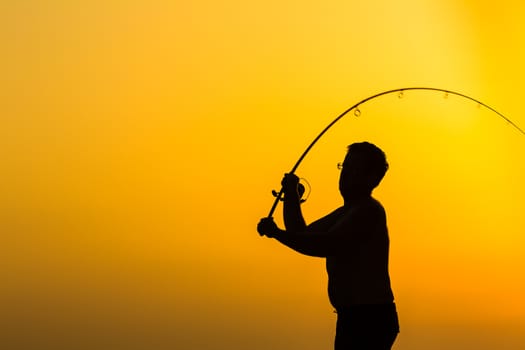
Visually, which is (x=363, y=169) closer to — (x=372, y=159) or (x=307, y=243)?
(x=372, y=159)

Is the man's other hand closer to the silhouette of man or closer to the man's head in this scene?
the silhouette of man

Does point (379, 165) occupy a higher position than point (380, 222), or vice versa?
point (379, 165)

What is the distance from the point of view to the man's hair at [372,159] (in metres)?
5.30

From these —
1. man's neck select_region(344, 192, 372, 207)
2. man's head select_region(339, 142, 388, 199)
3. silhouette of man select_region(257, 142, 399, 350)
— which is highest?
man's head select_region(339, 142, 388, 199)

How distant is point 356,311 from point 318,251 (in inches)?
16.9

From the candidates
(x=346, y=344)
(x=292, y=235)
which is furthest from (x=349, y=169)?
(x=346, y=344)

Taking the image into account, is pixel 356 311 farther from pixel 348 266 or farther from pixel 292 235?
pixel 292 235

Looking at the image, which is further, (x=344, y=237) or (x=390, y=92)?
(x=390, y=92)

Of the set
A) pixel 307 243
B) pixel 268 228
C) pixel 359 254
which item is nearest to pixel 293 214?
pixel 268 228

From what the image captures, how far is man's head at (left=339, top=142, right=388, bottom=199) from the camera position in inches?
209

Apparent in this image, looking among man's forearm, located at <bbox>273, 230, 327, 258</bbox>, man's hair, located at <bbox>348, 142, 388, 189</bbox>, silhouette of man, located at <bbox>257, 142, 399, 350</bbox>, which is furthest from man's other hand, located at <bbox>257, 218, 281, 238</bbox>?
man's hair, located at <bbox>348, 142, 388, 189</bbox>

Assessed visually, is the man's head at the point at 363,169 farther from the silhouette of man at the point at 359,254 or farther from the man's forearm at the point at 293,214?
the man's forearm at the point at 293,214

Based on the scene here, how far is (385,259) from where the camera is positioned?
5277 mm

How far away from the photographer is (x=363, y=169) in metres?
5.30
